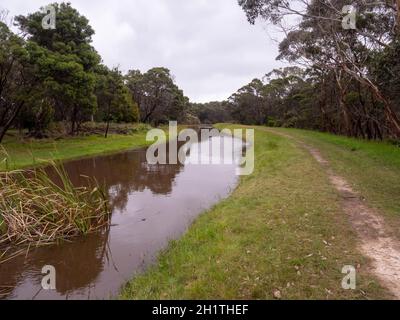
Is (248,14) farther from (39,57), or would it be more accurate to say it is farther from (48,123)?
(48,123)

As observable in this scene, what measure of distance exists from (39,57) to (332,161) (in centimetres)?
1585

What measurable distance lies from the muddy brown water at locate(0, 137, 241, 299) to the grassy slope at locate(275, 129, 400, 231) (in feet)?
13.5

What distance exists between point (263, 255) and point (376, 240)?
1.90m

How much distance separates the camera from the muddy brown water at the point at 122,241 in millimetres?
5855

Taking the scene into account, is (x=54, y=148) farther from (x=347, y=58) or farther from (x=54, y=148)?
(x=347, y=58)

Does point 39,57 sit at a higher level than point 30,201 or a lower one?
higher

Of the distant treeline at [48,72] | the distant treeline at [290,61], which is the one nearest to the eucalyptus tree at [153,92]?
the distant treeline at [290,61]

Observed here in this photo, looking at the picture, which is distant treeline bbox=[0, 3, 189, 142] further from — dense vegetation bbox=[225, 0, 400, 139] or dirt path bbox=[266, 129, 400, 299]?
dirt path bbox=[266, 129, 400, 299]

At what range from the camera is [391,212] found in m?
6.94

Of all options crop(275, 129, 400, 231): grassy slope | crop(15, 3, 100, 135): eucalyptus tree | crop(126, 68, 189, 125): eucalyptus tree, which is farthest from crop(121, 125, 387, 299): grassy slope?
crop(126, 68, 189, 125): eucalyptus tree

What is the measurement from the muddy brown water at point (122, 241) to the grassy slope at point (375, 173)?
4.13 metres

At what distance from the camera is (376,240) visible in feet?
18.6

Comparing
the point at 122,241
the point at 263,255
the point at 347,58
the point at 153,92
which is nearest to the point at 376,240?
the point at 263,255
